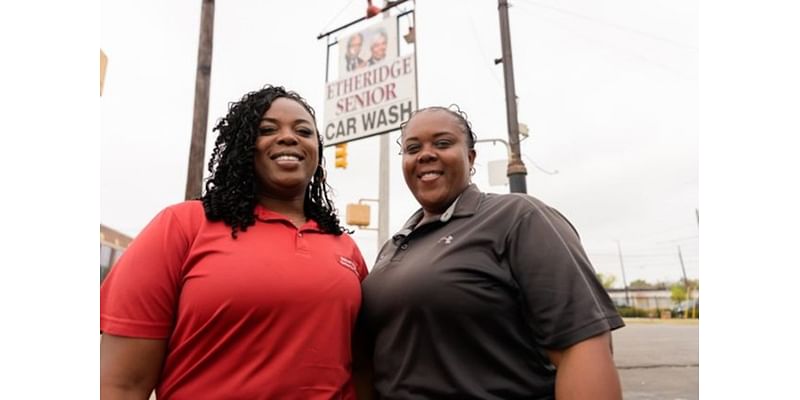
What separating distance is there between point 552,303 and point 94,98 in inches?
63.8

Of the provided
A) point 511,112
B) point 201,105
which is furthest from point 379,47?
point 201,105

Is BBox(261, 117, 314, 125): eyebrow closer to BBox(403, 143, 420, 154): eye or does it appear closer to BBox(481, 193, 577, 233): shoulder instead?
BBox(403, 143, 420, 154): eye

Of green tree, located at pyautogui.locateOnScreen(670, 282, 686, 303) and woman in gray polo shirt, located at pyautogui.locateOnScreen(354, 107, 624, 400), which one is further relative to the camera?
green tree, located at pyautogui.locateOnScreen(670, 282, 686, 303)

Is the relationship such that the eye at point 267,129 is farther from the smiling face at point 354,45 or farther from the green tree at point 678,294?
the green tree at point 678,294

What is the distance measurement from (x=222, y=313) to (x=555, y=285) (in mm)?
1117

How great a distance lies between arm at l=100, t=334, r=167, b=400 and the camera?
1821mm

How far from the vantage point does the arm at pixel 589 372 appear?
68.3 inches

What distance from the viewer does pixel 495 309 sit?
1.94 m

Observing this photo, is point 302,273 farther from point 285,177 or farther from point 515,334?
point 515,334

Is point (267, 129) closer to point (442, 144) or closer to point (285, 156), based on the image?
point (285, 156)

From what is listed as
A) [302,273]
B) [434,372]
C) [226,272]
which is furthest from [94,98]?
[434,372]

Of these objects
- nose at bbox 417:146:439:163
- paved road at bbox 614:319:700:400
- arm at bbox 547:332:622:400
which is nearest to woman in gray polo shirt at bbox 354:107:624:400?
arm at bbox 547:332:622:400

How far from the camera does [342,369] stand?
2129mm

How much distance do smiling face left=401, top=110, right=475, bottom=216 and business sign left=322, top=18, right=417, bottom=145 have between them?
607cm
